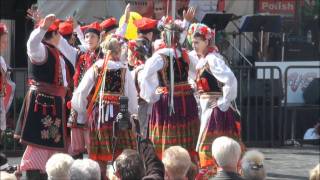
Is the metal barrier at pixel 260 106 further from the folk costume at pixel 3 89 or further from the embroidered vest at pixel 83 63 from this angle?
the folk costume at pixel 3 89

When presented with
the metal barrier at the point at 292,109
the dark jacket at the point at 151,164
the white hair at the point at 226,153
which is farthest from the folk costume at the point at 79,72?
the metal barrier at the point at 292,109

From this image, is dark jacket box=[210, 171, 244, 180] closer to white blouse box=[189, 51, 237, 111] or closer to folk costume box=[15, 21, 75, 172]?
white blouse box=[189, 51, 237, 111]

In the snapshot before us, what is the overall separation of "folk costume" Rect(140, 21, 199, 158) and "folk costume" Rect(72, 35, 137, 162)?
1.25 feet

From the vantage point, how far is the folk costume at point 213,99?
30.4 ft

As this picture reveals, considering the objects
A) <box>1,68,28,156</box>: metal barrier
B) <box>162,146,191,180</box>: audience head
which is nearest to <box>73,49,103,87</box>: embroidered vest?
<box>162,146,191,180</box>: audience head

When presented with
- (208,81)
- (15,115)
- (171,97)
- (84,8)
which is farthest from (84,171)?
(84,8)

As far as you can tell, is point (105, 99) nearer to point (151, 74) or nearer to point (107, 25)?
point (151, 74)

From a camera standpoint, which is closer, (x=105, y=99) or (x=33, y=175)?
(x=105, y=99)

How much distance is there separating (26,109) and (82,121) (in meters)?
0.58

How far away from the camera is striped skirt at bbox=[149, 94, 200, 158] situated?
9398 millimetres

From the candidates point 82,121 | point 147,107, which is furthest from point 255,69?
point 82,121

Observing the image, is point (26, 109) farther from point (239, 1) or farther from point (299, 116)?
point (239, 1)

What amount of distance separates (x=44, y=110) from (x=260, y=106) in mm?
5549

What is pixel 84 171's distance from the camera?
249 inches
